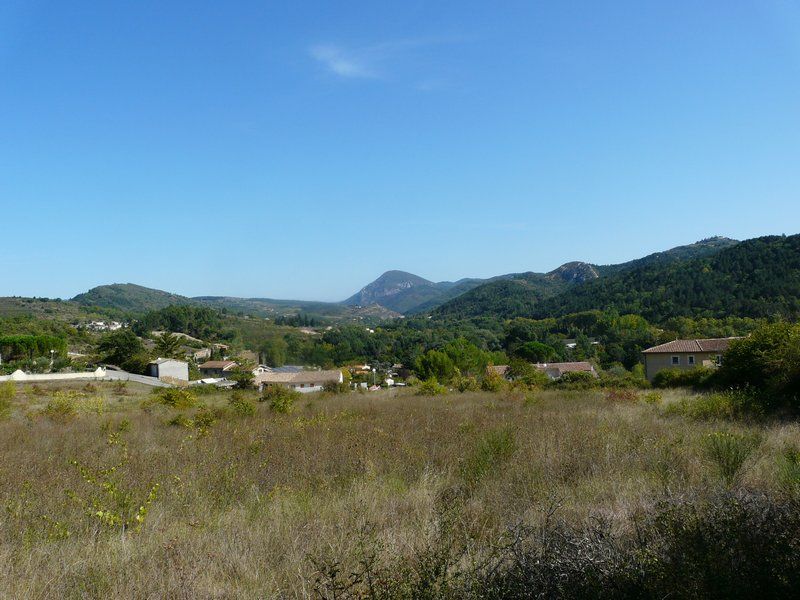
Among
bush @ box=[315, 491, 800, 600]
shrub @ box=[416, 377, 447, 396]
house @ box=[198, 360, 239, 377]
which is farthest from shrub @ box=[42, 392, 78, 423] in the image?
house @ box=[198, 360, 239, 377]

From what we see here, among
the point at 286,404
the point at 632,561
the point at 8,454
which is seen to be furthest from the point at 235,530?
the point at 286,404

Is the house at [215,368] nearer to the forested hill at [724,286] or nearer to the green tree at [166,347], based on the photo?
the green tree at [166,347]

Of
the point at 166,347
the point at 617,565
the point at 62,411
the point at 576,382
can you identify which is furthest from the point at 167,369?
the point at 617,565

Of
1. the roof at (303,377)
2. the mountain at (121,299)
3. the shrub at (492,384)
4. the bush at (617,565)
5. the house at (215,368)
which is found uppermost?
the mountain at (121,299)

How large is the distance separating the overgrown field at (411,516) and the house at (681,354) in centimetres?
3472

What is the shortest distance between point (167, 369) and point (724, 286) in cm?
7960

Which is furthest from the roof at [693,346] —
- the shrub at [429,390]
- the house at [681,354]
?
the shrub at [429,390]

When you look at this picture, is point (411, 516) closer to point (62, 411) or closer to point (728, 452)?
point (728, 452)

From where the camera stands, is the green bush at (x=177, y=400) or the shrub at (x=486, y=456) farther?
the green bush at (x=177, y=400)

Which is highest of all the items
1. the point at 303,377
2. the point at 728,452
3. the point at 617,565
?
the point at 617,565

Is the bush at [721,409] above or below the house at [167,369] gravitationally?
above

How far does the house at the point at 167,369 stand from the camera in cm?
5462

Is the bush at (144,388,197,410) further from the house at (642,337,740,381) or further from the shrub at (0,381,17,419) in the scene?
the house at (642,337,740,381)

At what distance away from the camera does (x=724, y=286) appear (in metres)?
79.1
